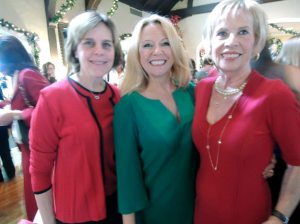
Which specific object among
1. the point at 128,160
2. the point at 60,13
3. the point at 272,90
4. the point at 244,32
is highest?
the point at 60,13

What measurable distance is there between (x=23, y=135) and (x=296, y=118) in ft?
5.88

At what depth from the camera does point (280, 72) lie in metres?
1.48

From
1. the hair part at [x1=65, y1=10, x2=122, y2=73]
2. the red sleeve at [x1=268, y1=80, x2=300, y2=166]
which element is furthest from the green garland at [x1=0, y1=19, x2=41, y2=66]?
the red sleeve at [x1=268, y1=80, x2=300, y2=166]

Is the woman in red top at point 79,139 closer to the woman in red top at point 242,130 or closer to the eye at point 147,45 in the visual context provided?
the eye at point 147,45

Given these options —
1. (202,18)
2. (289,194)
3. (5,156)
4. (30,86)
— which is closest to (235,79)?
(289,194)

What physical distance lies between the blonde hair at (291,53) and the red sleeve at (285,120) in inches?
24.8

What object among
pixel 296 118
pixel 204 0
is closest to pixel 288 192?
pixel 296 118

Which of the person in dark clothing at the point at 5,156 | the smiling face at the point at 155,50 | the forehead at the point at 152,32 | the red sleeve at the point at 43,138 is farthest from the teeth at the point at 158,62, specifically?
the person in dark clothing at the point at 5,156

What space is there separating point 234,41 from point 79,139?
0.79 meters

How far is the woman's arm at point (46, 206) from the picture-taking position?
1.33 metres

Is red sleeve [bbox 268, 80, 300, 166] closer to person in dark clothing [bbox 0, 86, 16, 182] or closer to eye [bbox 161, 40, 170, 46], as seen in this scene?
eye [bbox 161, 40, 170, 46]

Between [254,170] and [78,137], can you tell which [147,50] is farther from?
[254,170]

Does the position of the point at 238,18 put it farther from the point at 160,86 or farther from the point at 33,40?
the point at 33,40

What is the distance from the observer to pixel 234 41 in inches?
41.9
